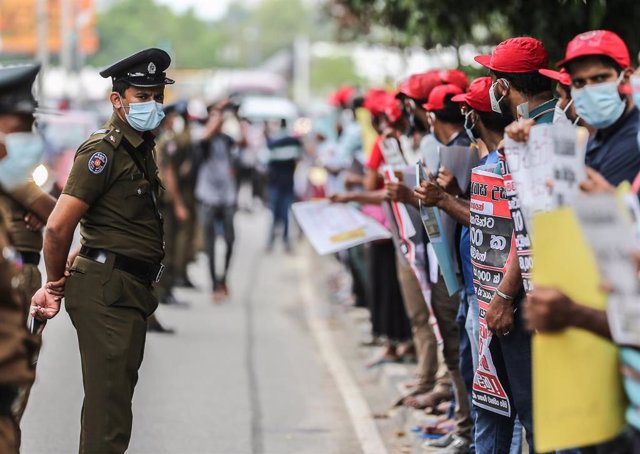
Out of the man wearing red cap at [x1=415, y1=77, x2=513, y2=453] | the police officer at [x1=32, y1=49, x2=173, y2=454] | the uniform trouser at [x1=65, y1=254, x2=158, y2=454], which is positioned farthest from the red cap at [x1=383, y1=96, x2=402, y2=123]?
the uniform trouser at [x1=65, y1=254, x2=158, y2=454]

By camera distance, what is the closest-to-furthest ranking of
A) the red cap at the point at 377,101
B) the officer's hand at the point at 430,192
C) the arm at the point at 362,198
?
the officer's hand at the point at 430,192
the arm at the point at 362,198
the red cap at the point at 377,101

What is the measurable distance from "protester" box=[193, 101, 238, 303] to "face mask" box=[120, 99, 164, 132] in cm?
911

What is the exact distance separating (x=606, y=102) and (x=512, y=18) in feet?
21.2

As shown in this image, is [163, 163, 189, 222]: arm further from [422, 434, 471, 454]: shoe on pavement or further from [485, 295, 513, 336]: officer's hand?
[485, 295, 513, 336]: officer's hand

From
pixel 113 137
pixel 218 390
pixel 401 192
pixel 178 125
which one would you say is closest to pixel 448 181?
pixel 401 192

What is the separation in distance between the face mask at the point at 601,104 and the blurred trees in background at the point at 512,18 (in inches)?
166

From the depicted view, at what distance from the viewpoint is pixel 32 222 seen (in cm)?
723

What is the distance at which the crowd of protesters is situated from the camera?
501 cm

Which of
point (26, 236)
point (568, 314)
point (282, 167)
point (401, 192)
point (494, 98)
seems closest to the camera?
point (568, 314)

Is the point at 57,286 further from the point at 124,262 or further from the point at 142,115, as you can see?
the point at 142,115

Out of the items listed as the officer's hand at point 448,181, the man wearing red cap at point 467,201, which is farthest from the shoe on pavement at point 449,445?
the officer's hand at point 448,181

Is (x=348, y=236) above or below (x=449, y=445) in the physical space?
above

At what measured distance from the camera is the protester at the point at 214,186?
1574 centimetres

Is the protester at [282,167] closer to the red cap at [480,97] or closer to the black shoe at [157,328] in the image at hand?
the black shoe at [157,328]
